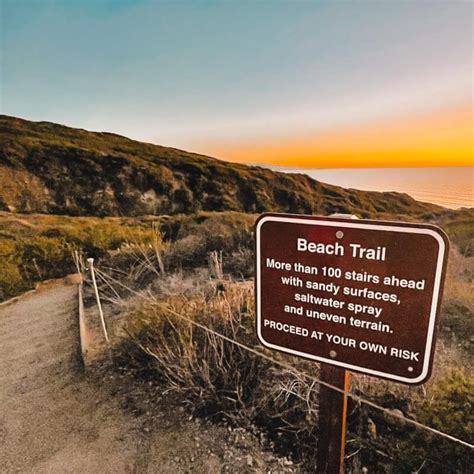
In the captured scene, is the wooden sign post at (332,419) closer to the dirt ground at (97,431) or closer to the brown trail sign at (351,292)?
the brown trail sign at (351,292)

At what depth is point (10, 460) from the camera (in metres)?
2.59

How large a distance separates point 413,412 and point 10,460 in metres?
2.75

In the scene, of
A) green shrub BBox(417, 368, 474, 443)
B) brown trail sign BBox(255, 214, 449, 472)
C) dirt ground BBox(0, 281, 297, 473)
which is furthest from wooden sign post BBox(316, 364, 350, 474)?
green shrub BBox(417, 368, 474, 443)

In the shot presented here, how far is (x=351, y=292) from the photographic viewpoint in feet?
4.47

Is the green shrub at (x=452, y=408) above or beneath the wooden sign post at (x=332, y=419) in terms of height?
beneath

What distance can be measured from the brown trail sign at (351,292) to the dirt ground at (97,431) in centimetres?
107

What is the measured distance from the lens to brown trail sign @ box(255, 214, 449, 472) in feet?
4.09

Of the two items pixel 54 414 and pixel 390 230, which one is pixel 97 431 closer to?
pixel 54 414

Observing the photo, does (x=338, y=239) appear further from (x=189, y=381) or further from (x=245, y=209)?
(x=245, y=209)

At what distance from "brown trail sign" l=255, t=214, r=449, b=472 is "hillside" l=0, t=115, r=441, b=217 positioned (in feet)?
83.8

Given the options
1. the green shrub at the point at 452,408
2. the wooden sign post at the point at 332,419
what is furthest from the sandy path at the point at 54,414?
the green shrub at the point at 452,408

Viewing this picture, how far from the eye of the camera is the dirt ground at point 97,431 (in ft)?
7.85

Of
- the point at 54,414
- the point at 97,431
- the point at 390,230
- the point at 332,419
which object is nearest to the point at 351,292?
the point at 390,230

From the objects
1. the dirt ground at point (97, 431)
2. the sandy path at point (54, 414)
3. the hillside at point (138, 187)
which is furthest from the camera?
the hillside at point (138, 187)
